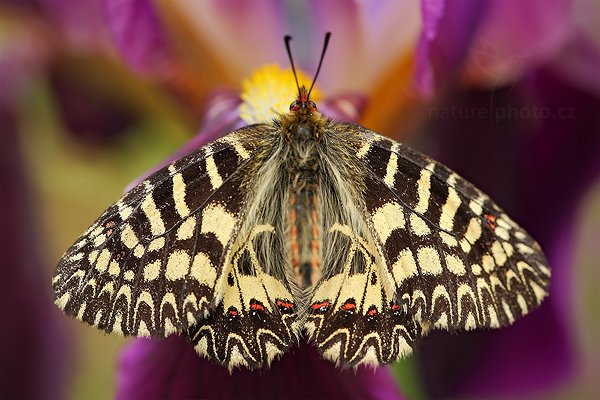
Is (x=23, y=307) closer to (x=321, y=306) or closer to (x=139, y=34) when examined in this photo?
(x=139, y=34)

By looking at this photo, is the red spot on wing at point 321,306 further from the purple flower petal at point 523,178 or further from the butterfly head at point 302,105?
the purple flower petal at point 523,178

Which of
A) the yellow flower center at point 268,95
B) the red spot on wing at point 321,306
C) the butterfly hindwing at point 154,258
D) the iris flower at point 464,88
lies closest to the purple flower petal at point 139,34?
the iris flower at point 464,88

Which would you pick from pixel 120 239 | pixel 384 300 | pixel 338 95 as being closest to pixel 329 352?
pixel 384 300

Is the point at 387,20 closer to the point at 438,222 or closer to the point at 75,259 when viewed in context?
the point at 438,222

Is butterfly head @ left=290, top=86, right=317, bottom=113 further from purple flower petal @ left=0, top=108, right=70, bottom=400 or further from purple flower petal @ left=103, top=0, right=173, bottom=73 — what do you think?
purple flower petal @ left=0, top=108, right=70, bottom=400

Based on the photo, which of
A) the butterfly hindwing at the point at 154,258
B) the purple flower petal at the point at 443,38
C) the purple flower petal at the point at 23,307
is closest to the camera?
the butterfly hindwing at the point at 154,258
